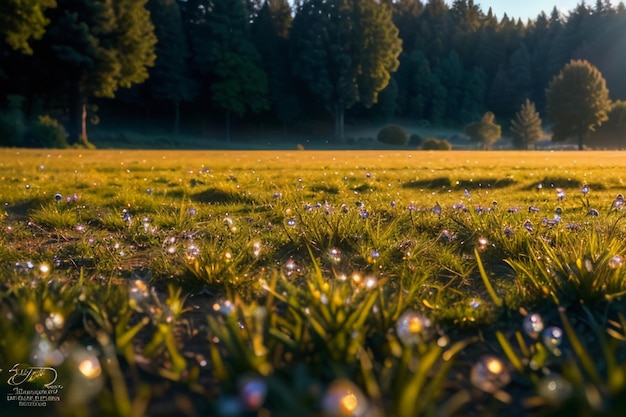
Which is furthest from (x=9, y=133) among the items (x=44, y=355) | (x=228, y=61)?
(x=44, y=355)

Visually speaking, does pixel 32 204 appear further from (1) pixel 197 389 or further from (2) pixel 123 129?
(2) pixel 123 129

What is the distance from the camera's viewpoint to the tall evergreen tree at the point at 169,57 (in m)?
53.2

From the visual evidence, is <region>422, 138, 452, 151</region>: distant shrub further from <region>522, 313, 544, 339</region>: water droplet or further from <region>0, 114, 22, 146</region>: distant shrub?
<region>522, 313, 544, 339</region>: water droplet

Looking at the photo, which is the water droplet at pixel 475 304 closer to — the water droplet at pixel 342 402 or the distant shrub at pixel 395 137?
the water droplet at pixel 342 402

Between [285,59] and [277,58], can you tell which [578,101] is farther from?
[277,58]

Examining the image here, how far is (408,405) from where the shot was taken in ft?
4.92

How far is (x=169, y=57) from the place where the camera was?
2103 inches

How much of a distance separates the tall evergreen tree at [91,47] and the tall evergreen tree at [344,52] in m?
21.9

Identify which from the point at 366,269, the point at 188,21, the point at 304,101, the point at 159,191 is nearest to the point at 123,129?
the point at 188,21

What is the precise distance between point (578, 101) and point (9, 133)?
168 feet

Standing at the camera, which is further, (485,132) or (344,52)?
(344,52)

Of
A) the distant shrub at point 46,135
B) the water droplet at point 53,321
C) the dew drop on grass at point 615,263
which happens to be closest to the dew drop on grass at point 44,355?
the water droplet at point 53,321

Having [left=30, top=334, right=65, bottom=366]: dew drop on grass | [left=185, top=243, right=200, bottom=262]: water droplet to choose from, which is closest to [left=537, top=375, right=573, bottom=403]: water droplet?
[left=30, top=334, right=65, bottom=366]: dew drop on grass

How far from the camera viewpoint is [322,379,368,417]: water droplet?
132cm
